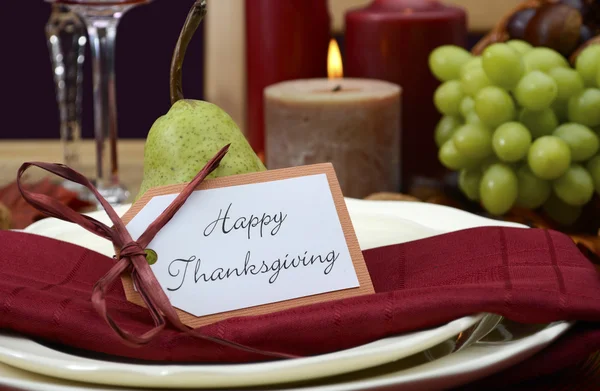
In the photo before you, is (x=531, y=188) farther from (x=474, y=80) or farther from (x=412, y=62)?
(x=412, y=62)

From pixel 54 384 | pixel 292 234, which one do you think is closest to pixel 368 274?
pixel 292 234

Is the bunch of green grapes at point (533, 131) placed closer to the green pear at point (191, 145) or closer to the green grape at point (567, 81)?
the green grape at point (567, 81)

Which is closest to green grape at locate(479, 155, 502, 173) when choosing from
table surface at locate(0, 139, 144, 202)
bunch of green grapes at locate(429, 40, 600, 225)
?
bunch of green grapes at locate(429, 40, 600, 225)

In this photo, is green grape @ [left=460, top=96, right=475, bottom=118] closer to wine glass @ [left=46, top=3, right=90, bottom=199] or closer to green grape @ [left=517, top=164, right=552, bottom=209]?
green grape @ [left=517, top=164, right=552, bottom=209]

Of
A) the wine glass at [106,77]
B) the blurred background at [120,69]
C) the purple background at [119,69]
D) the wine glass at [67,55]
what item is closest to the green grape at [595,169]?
the wine glass at [106,77]

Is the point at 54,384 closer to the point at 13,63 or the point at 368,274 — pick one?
the point at 368,274
